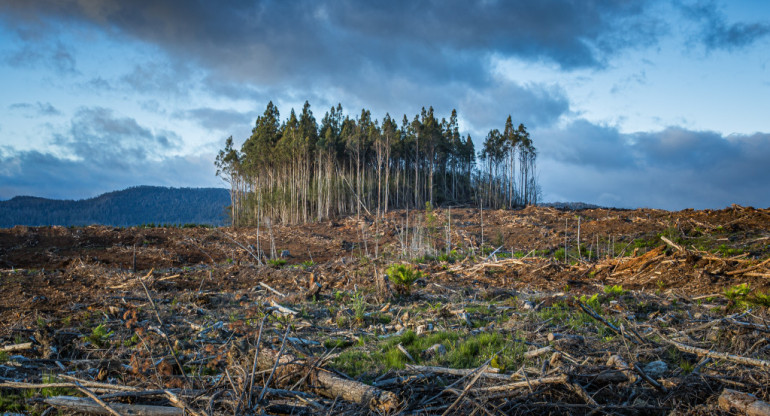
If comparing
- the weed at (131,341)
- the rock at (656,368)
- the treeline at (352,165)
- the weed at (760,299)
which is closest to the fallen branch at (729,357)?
the rock at (656,368)

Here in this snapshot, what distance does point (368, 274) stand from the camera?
8781 millimetres

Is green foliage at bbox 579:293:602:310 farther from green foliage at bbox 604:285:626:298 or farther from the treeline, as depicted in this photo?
the treeline

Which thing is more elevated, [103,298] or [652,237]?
[652,237]

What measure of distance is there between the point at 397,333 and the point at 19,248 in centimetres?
1966

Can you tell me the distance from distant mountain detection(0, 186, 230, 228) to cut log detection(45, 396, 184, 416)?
4301 cm

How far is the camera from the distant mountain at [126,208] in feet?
192

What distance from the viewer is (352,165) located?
42.7 m

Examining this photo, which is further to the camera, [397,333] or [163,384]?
[397,333]

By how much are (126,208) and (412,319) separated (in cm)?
8693

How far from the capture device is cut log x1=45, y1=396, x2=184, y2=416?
2.58 meters

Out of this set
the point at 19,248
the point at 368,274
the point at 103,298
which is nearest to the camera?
the point at 103,298

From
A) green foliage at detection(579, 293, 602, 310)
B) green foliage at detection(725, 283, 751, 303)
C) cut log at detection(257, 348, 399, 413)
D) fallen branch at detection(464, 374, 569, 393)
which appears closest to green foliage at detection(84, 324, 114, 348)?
cut log at detection(257, 348, 399, 413)

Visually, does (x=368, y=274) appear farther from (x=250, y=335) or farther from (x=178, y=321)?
(x=250, y=335)

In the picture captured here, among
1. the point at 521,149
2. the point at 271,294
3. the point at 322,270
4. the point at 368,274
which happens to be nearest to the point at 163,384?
the point at 271,294
